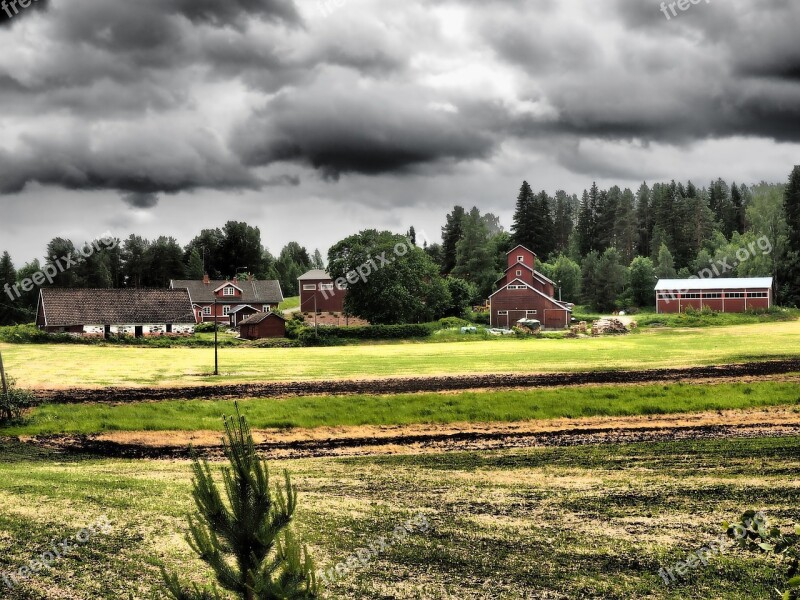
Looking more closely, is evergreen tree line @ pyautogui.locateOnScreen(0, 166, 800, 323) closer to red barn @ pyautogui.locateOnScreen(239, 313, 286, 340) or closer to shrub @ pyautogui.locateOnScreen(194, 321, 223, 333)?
red barn @ pyautogui.locateOnScreen(239, 313, 286, 340)

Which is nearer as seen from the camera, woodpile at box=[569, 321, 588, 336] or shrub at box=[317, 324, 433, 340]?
shrub at box=[317, 324, 433, 340]

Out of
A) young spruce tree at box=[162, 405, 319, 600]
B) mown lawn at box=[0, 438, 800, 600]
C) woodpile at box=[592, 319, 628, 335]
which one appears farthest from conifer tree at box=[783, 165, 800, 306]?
young spruce tree at box=[162, 405, 319, 600]

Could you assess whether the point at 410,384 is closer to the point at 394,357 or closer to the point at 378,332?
the point at 394,357

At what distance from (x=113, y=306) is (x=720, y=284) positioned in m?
Result: 73.4

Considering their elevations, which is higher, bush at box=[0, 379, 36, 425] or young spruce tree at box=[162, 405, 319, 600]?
young spruce tree at box=[162, 405, 319, 600]

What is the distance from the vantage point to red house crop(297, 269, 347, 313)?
105m

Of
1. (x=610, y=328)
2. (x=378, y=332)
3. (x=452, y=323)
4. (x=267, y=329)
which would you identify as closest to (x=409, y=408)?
(x=378, y=332)

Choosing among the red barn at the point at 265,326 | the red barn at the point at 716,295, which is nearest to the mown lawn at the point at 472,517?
the red barn at the point at 265,326

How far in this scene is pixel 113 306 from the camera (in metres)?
85.0

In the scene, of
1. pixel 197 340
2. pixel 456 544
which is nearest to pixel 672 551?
pixel 456 544

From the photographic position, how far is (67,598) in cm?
1127

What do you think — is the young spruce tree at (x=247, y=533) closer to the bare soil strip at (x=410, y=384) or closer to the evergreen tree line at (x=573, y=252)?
the bare soil strip at (x=410, y=384)

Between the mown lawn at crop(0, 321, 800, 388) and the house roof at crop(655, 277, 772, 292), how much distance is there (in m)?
15.0

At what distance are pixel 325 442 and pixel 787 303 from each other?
8325cm
